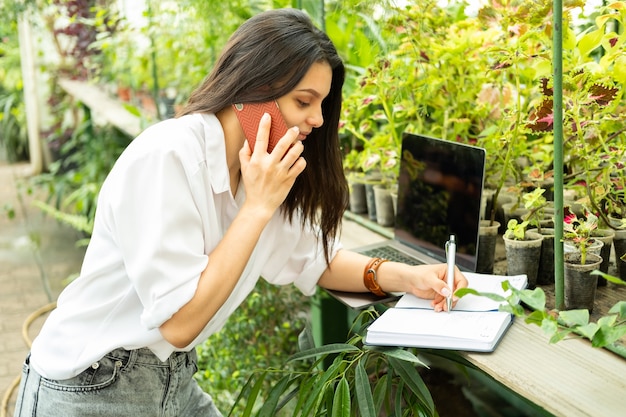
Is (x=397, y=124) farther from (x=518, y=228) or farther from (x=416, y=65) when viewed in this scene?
(x=518, y=228)

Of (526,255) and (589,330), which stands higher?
(589,330)

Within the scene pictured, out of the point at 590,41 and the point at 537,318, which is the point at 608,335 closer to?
the point at 537,318

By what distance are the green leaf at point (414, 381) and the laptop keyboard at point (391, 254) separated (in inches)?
19.1

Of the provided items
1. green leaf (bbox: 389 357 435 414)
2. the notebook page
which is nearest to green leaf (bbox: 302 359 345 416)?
green leaf (bbox: 389 357 435 414)

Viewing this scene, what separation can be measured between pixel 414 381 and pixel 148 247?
57 centimetres

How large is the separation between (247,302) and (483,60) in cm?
118

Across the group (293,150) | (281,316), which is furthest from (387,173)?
(293,150)

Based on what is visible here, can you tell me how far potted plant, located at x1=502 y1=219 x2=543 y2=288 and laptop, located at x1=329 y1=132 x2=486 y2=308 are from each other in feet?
0.32

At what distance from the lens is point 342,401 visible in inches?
52.2

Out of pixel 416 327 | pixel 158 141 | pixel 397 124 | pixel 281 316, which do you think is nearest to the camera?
pixel 158 141

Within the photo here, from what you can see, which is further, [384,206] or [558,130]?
[384,206]

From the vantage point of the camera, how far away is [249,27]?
1.39 m

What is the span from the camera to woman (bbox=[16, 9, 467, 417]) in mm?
1231

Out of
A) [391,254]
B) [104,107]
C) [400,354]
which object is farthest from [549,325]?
[104,107]
